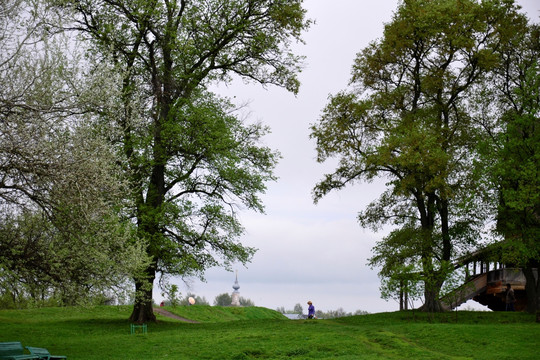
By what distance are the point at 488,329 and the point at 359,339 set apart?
19.8 ft

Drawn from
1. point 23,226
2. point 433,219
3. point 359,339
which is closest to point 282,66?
point 433,219

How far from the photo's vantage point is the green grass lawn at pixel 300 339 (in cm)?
2292

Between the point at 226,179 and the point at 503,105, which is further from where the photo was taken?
the point at 503,105

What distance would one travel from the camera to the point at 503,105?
132ft

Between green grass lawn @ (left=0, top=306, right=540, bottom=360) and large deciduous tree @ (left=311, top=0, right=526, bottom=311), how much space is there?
4927mm

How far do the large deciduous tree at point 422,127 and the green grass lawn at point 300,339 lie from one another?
194 inches

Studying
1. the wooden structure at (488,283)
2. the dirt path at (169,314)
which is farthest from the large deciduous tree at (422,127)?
the dirt path at (169,314)

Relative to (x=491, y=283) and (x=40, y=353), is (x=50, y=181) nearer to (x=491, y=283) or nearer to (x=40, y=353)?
(x=40, y=353)

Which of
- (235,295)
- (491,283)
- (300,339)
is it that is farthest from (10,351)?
(235,295)

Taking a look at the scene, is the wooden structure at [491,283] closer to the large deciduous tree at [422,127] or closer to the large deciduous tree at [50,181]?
the large deciduous tree at [422,127]

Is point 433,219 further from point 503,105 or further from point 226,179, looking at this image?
point 226,179

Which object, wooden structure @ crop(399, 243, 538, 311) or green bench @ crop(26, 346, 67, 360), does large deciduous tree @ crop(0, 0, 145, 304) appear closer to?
green bench @ crop(26, 346, 67, 360)

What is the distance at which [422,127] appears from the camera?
35469mm

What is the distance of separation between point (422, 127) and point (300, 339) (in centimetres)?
1586
